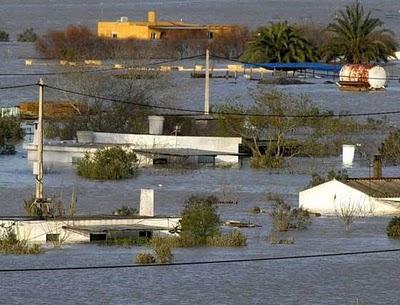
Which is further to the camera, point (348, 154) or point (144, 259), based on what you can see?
point (348, 154)

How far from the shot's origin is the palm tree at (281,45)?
67.6 metres

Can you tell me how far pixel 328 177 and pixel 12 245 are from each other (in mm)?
8809

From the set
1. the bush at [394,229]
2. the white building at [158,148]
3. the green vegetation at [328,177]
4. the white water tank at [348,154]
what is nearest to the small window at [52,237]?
the bush at [394,229]

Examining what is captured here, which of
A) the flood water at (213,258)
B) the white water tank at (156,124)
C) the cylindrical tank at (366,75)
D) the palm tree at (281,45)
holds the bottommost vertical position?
the flood water at (213,258)

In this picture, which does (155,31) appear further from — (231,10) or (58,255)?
(58,255)

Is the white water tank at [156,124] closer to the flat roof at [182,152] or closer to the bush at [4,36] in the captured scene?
the flat roof at [182,152]

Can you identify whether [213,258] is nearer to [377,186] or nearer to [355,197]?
[355,197]

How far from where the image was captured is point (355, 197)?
28.0 metres

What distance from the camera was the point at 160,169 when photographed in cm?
3509

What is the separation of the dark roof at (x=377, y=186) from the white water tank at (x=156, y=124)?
9678mm

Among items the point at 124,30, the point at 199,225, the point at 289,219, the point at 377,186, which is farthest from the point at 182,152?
the point at 124,30

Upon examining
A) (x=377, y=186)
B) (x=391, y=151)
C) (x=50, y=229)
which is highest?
(x=391, y=151)

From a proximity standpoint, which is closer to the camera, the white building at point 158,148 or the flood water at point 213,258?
the flood water at point 213,258

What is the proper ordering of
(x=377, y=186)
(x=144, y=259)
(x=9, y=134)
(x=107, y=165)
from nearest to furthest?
(x=144, y=259)
(x=377, y=186)
(x=107, y=165)
(x=9, y=134)
